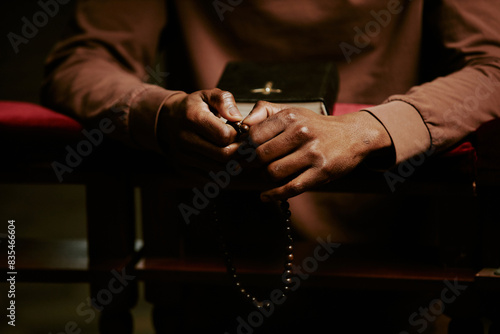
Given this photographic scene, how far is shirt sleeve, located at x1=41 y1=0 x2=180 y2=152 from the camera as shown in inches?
31.2

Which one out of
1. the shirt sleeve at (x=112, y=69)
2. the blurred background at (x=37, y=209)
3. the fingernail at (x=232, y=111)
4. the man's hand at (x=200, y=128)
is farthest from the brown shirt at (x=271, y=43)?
the blurred background at (x=37, y=209)

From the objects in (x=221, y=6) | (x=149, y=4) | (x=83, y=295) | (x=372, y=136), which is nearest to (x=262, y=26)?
(x=221, y=6)

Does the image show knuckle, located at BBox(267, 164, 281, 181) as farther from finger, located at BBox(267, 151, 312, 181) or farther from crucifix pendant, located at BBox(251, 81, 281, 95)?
crucifix pendant, located at BBox(251, 81, 281, 95)

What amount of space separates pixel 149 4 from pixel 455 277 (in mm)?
853

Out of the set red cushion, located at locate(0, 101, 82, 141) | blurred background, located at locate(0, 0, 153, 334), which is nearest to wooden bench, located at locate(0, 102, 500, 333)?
red cushion, located at locate(0, 101, 82, 141)

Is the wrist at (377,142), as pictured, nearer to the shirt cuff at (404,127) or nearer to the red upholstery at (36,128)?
the shirt cuff at (404,127)

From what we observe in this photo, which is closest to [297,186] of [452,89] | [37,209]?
[452,89]

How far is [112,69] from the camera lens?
3.29ft

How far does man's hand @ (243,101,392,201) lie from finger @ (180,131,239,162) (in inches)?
1.6

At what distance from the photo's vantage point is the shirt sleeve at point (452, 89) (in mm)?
722

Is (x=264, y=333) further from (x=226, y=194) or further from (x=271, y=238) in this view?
(x=226, y=194)

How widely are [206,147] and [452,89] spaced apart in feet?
1.39

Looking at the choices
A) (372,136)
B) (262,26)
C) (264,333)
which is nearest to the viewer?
(372,136)

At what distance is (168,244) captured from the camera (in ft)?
2.78
